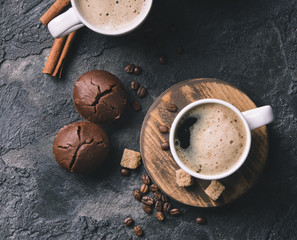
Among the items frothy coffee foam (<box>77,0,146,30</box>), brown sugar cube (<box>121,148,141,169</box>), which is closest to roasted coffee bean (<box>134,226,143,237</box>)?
brown sugar cube (<box>121,148,141,169</box>)

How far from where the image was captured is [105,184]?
2.28m

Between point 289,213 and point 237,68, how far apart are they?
92cm

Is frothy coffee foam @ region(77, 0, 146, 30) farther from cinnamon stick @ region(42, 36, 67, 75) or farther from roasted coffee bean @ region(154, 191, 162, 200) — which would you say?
roasted coffee bean @ region(154, 191, 162, 200)

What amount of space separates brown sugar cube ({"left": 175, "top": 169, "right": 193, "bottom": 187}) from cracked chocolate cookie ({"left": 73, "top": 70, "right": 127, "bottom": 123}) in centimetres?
50

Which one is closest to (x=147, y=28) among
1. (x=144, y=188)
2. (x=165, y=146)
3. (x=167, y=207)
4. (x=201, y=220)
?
(x=165, y=146)

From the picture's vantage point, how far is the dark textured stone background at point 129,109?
2191mm

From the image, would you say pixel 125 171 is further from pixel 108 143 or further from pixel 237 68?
pixel 237 68

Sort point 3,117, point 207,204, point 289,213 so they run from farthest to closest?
point 3,117 → point 289,213 → point 207,204

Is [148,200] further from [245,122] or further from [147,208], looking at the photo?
[245,122]

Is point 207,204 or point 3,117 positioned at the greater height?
point 3,117

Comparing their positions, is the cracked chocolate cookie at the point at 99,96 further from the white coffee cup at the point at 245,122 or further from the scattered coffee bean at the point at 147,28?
the white coffee cup at the point at 245,122

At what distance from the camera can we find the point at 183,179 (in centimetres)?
195

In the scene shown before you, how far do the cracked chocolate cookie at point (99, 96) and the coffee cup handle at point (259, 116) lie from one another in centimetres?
76

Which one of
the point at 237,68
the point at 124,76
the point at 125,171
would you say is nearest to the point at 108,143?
the point at 125,171
